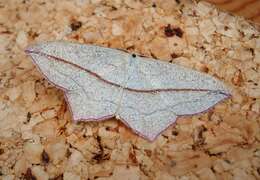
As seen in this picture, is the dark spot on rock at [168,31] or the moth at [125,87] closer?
the moth at [125,87]

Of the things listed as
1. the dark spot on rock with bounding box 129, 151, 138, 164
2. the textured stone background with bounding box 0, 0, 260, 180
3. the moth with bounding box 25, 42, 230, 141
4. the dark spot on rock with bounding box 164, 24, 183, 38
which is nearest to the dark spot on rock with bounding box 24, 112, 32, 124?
the textured stone background with bounding box 0, 0, 260, 180

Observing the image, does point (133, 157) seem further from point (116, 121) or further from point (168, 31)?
point (168, 31)

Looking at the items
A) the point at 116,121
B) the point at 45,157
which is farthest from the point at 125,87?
the point at 45,157

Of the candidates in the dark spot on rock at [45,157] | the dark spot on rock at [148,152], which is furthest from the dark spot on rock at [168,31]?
the dark spot on rock at [45,157]

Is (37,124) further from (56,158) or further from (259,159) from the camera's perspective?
(259,159)

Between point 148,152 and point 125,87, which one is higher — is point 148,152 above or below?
below

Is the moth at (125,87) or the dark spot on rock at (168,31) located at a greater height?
the dark spot on rock at (168,31)

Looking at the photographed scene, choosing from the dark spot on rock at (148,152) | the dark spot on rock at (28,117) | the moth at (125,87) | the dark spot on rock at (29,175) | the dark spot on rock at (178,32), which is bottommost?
the dark spot on rock at (29,175)

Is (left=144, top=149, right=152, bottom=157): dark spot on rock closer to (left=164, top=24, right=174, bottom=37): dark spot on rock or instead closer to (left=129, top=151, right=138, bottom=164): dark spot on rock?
(left=129, top=151, right=138, bottom=164): dark spot on rock

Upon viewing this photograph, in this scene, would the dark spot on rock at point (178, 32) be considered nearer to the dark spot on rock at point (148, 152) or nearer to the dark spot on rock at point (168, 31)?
the dark spot on rock at point (168, 31)
